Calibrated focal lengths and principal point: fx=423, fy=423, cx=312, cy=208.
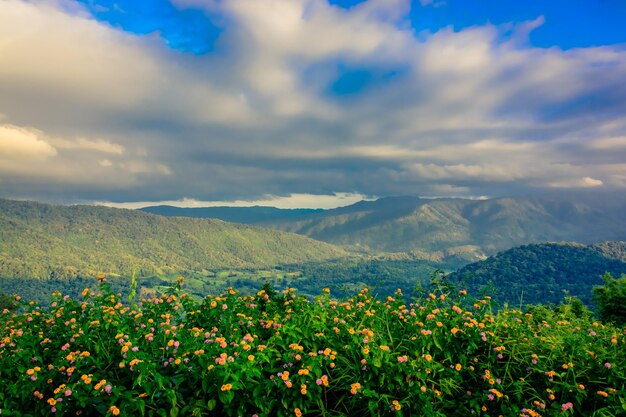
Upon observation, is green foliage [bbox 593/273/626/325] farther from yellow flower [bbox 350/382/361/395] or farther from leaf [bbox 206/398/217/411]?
leaf [bbox 206/398/217/411]

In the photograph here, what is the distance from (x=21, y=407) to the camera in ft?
17.3

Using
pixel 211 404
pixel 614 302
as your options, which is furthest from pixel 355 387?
pixel 614 302

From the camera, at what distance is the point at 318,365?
199 inches

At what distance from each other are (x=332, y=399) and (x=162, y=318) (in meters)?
3.07

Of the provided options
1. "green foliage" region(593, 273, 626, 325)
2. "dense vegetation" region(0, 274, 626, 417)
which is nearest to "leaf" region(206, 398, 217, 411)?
"dense vegetation" region(0, 274, 626, 417)

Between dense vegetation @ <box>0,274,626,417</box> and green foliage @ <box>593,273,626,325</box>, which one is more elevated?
dense vegetation @ <box>0,274,626,417</box>

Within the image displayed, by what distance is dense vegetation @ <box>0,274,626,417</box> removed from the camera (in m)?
4.84

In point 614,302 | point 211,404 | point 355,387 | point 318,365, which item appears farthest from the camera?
point 614,302

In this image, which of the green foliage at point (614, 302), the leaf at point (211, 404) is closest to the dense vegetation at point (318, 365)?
the leaf at point (211, 404)

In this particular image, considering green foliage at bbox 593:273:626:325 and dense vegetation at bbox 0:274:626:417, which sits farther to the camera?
green foliage at bbox 593:273:626:325

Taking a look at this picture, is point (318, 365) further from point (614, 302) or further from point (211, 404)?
point (614, 302)

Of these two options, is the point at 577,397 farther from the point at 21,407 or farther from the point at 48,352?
the point at 48,352

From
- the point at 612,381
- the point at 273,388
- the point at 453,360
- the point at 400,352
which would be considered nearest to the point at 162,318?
the point at 273,388

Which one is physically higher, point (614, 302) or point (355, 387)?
point (355, 387)
